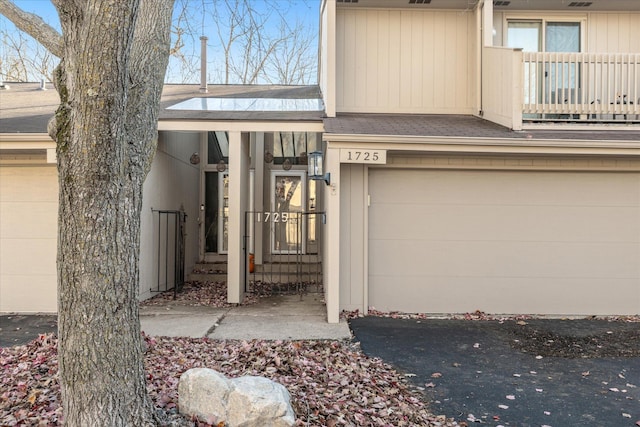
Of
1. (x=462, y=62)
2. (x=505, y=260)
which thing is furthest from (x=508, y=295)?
(x=462, y=62)

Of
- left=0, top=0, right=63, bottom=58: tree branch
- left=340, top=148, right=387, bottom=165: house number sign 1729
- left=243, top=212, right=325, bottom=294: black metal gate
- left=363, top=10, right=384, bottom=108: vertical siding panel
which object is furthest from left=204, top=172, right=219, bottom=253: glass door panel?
left=0, top=0, right=63, bottom=58: tree branch

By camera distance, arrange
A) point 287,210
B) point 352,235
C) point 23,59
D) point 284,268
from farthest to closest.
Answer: point 23,59 → point 287,210 → point 284,268 → point 352,235

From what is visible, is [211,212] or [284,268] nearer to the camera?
[284,268]

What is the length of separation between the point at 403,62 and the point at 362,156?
2.94 m

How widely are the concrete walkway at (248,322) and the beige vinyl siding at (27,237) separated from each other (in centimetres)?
163

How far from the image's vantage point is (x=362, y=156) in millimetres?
6129

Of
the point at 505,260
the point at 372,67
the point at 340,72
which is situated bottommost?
the point at 505,260

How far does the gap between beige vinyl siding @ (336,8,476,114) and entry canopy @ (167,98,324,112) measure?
0.71 meters

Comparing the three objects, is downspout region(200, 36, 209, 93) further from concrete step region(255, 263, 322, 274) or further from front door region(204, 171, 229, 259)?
concrete step region(255, 263, 322, 274)

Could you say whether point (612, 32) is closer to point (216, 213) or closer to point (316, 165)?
point (316, 165)

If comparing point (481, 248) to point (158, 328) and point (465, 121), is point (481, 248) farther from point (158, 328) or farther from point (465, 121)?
point (158, 328)

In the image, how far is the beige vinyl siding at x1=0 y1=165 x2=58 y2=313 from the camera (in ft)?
22.5

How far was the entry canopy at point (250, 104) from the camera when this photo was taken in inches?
305

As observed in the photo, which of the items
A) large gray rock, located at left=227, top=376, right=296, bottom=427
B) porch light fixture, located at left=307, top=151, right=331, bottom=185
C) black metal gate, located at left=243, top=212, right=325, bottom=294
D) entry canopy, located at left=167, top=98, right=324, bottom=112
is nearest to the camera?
large gray rock, located at left=227, top=376, right=296, bottom=427
